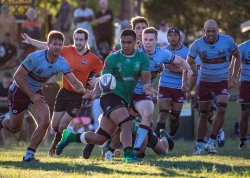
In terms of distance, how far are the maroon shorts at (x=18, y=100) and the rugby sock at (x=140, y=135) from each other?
1.77 meters

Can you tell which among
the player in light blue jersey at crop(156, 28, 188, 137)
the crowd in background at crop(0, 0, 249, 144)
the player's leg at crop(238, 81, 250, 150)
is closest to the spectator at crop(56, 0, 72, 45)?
the crowd in background at crop(0, 0, 249, 144)

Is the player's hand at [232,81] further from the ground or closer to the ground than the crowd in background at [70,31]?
closer to the ground

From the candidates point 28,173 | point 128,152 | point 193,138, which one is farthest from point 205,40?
point 193,138

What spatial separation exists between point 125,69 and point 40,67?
1445mm

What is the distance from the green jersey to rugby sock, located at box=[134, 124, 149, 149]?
65cm

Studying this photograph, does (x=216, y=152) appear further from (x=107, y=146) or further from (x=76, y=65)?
(x=76, y=65)

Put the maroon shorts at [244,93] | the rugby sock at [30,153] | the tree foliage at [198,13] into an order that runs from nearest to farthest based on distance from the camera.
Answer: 1. the rugby sock at [30,153]
2. the maroon shorts at [244,93]
3. the tree foliage at [198,13]

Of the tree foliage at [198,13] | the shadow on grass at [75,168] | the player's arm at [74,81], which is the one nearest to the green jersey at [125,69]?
the player's arm at [74,81]

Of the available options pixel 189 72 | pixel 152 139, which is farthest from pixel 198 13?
pixel 189 72

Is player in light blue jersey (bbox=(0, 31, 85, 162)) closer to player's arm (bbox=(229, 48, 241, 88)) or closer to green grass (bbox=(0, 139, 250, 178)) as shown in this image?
green grass (bbox=(0, 139, 250, 178))

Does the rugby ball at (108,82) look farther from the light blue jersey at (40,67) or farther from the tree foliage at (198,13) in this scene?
the tree foliage at (198,13)

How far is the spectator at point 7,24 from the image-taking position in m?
27.7

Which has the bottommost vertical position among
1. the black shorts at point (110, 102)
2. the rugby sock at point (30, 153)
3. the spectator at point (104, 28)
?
the rugby sock at point (30, 153)

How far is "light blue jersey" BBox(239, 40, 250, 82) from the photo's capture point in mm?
17953
